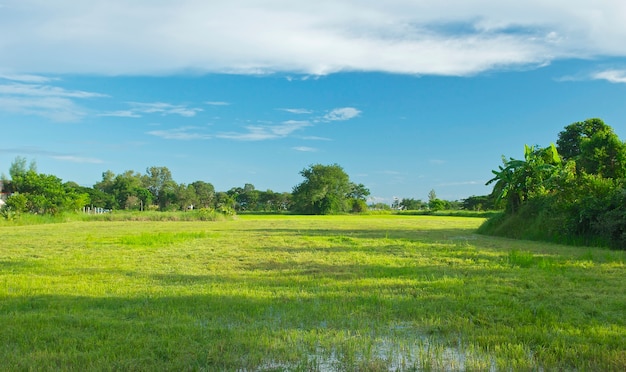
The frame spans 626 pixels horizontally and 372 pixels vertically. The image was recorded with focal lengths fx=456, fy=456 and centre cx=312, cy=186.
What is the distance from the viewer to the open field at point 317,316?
3543mm

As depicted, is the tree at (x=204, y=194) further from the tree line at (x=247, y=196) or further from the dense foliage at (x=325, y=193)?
the dense foliage at (x=325, y=193)

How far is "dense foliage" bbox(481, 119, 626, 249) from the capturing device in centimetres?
1276

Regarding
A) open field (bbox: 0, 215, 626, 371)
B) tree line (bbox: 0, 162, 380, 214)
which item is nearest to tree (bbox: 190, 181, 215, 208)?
tree line (bbox: 0, 162, 380, 214)

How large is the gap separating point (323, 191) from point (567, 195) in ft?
195

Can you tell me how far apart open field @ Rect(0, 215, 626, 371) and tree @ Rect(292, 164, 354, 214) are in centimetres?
6315

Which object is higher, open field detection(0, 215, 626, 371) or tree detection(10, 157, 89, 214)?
tree detection(10, 157, 89, 214)

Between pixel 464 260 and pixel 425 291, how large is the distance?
12.1 ft

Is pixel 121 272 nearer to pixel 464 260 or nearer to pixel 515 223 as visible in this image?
pixel 464 260

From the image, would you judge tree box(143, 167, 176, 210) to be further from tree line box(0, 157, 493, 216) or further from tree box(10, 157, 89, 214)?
tree box(10, 157, 89, 214)

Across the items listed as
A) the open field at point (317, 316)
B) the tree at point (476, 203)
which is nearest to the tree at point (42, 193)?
the open field at point (317, 316)

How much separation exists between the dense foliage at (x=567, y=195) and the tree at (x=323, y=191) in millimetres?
51904

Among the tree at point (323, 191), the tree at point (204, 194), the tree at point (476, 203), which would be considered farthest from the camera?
the tree at point (204, 194)

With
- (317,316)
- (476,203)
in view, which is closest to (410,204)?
(476,203)

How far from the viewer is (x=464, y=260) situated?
9.35 meters
